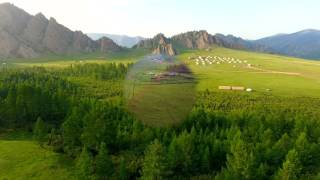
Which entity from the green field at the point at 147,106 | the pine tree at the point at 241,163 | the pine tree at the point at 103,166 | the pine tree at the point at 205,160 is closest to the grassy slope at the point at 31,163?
the green field at the point at 147,106

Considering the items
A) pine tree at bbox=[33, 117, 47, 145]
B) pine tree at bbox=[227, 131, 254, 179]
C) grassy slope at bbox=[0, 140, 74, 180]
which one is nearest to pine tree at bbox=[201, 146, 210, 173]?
pine tree at bbox=[227, 131, 254, 179]

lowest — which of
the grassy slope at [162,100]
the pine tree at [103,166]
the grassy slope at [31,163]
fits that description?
the grassy slope at [31,163]

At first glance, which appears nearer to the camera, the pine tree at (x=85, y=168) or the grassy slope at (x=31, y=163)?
the pine tree at (x=85, y=168)

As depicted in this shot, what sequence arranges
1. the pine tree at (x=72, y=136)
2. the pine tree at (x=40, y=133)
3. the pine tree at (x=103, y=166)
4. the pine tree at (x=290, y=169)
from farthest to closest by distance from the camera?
1. the pine tree at (x=40, y=133)
2. the pine tree at (x=72, y=136)
3. the pine tree at (x=103, y=166)
4. the pine tree at (x=290, y=169)

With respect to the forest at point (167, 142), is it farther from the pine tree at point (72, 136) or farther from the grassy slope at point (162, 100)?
the grassy slope at point (162, 100)

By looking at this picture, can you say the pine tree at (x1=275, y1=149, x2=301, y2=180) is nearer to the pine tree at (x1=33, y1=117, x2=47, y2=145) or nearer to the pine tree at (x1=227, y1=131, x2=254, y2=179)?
the pine tree at (x1=227, y1=131, x2=254, y2=179)

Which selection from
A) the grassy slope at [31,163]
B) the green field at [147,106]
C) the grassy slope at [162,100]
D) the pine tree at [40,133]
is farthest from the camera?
the pine tree at [40,133]

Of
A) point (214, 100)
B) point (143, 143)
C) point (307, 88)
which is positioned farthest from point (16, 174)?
point (307, 88)
